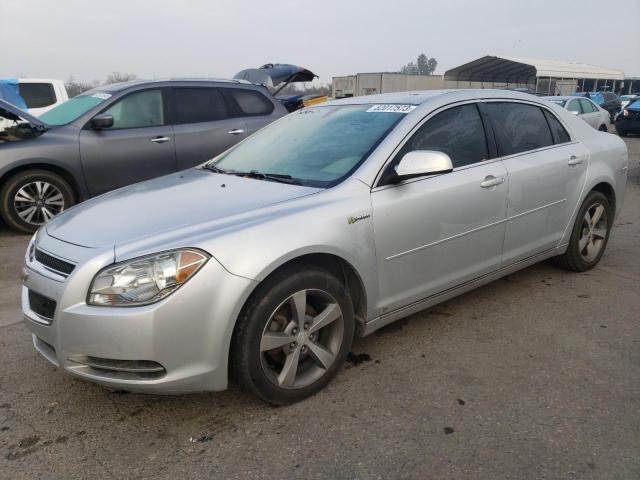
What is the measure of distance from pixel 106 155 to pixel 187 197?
12.2ft

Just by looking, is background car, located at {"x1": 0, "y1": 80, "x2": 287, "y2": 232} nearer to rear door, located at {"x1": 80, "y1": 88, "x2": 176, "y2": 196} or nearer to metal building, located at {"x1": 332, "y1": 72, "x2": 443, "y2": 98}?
rear door, located at {"x1": 80, "y1": 88, "x2": 176, "y2": 196}

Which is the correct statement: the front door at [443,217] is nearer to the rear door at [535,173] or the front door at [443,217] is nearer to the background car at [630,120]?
the rear door at [535,173]

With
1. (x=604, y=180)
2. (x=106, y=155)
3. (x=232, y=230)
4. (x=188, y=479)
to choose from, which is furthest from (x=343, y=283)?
(x=106, y=155)

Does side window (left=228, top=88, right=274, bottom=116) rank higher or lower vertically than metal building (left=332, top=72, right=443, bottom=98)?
higher

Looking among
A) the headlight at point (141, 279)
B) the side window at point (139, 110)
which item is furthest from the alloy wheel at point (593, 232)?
the side window at point (139, 110)

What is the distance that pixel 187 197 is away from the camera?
2.99 m

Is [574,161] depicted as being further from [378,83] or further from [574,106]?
[378,83]

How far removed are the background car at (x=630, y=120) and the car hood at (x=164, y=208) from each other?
63.5 feet

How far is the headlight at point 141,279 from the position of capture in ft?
7.44

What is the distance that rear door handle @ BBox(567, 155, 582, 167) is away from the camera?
408 centimetres

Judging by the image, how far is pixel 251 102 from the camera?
7234 mm

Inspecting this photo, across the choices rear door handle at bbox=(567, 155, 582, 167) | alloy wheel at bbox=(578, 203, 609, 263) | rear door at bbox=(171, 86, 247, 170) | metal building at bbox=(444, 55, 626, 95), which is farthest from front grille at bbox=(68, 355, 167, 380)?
→ metal building at bbox=(444, 55, 626, 95)

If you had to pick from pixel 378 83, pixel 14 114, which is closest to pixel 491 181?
pixel 14 114

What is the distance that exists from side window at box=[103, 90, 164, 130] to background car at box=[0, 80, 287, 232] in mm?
11
